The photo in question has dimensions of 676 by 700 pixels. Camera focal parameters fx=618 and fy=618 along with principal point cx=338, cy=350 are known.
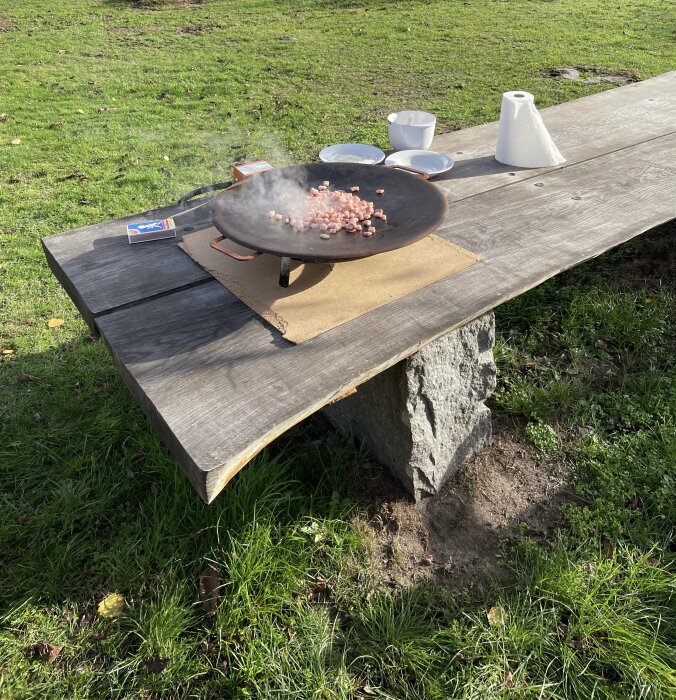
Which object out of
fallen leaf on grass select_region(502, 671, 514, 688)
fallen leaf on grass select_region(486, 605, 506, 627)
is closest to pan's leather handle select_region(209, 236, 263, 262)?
fallen leaf on grass select_region(486, 605, 506, 627)

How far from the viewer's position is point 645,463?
2.40 metres

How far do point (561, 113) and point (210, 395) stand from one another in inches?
113

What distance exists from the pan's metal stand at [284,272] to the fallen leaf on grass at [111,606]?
1.17 m

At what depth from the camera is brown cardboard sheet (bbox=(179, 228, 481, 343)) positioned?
6.11ft

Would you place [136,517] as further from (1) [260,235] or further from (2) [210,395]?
(1) [260,235]

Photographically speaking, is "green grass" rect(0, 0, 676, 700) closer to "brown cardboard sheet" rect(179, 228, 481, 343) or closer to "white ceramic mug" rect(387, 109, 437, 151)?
"brown cardboard sheet" rect(179, 228, 481, 343)

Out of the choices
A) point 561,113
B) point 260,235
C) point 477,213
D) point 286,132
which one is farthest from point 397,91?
point 260,235

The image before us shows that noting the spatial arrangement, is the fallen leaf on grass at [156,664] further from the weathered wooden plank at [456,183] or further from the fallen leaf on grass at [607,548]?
the fallen leaf on grass at [607,548]

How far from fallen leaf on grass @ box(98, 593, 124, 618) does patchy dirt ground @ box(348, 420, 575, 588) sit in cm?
87

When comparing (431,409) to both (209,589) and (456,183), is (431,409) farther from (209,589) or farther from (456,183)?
(456,183)

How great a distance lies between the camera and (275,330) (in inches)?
72.0

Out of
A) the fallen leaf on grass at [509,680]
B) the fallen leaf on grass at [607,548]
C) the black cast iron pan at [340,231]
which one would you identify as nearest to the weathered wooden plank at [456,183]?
the black cast iron pan at [340,231]

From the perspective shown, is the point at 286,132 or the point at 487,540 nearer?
the point at 487,540

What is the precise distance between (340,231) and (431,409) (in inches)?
28.2
